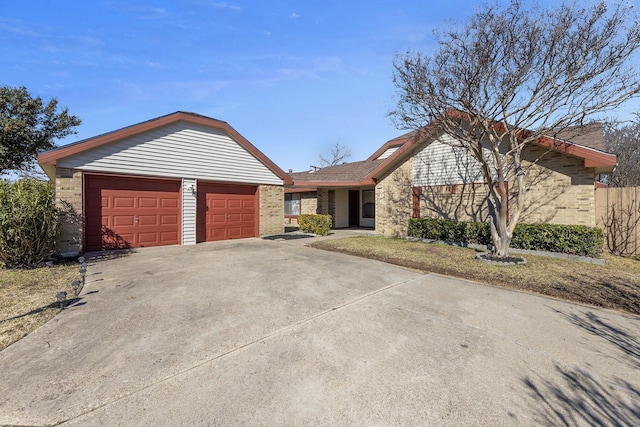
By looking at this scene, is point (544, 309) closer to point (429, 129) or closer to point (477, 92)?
point (477, 92)

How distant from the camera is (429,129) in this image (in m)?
10.1

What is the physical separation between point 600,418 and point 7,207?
33.6ft

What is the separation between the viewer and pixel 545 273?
6.58 meters

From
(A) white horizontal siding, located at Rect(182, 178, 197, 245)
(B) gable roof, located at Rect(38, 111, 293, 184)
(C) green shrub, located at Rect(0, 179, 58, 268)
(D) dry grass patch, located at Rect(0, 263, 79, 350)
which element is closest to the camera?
(D) dry grass patch, located at Rect(0, 263, 79, 350)

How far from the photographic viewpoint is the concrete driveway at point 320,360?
221cm

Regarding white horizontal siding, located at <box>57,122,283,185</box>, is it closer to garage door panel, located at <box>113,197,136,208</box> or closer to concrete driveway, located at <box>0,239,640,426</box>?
garage door panel, located at <box>113,197,136,208</box>

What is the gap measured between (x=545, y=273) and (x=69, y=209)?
13075 mm

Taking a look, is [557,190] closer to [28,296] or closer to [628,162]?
[28,296]

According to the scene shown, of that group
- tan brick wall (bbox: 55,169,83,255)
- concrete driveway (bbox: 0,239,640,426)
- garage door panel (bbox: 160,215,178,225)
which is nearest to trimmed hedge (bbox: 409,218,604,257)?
concrete driveway (bbox: 0,239,640,426)

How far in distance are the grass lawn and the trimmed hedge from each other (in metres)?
0.61

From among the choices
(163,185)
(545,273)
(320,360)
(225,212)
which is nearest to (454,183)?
(545,273)

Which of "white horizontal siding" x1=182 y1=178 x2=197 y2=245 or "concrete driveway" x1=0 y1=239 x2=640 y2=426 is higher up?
"white horizontal siding" x1=182 y1=178 x2=197 y2=245

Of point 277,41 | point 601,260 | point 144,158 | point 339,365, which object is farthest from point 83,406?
point 601,260

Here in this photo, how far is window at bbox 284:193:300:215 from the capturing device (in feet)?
65.1
